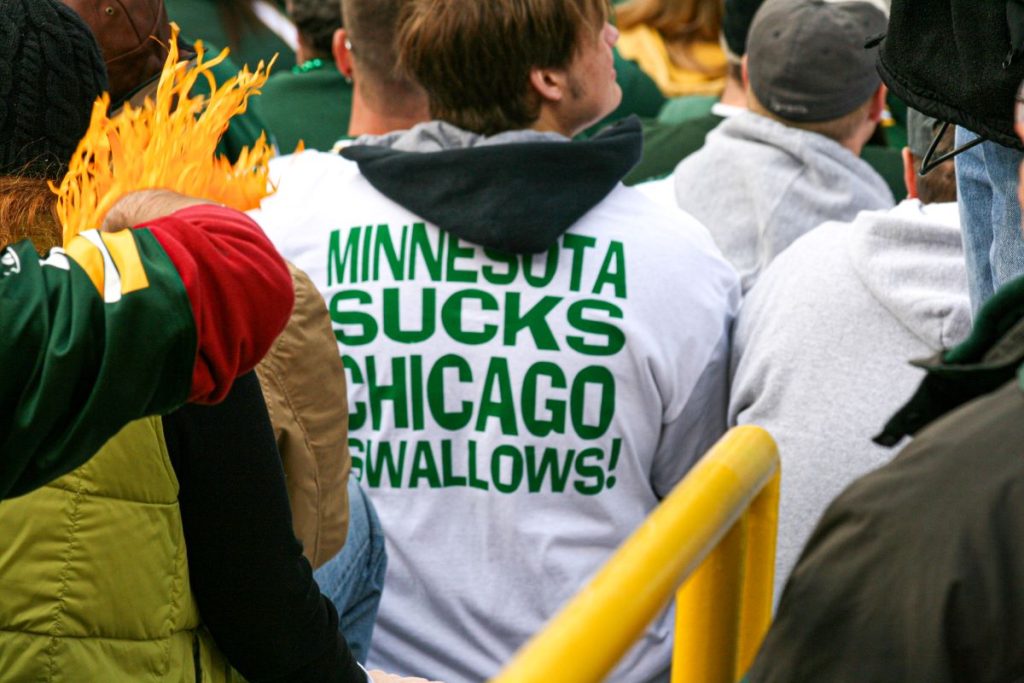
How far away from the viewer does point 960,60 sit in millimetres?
1717

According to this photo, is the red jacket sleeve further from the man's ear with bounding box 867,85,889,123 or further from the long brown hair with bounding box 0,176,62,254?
the man's ear with bounding box 867,85,889,123

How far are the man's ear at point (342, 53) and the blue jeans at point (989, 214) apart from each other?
2.22 meters

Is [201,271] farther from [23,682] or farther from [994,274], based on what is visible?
[994,274]

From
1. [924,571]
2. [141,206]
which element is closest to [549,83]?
[141,206]

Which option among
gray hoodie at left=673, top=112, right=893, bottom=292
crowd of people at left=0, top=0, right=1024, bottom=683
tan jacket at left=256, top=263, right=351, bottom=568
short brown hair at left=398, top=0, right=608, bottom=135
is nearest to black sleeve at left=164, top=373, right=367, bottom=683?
crowd of people at left=0, top=0, right=1024, bottom=683

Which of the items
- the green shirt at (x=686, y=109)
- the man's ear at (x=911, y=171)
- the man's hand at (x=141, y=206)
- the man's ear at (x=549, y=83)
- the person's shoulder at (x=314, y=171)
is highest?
the man's hand at (x=141, y=206)

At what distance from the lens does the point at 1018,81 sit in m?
1.65

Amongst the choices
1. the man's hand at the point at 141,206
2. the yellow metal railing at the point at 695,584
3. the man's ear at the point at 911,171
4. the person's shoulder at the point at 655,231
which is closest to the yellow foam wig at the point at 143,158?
the man's hand at the point at 141,206

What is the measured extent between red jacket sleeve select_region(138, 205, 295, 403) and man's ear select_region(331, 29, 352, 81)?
2755mm

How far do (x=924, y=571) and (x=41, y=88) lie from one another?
1075 mm

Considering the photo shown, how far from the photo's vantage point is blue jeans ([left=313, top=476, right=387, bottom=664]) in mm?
2256

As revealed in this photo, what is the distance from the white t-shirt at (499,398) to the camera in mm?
2559

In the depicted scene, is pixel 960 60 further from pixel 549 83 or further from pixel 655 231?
pixel 549 83

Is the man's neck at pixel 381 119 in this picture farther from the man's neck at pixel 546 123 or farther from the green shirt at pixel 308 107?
the man's neck at pixel 546 123
